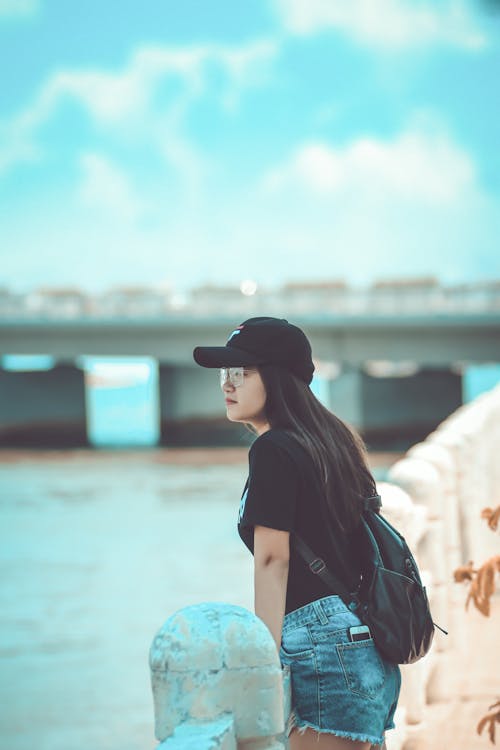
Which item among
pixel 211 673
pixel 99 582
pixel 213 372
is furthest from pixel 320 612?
pixel 213 372

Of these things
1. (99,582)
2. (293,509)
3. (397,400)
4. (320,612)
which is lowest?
(397,400)

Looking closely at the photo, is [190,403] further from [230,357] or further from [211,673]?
[211,673]

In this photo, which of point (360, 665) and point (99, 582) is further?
point (99, 582)

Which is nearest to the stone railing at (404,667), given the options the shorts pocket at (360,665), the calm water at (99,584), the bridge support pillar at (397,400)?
the shorts pocket at (360,665)

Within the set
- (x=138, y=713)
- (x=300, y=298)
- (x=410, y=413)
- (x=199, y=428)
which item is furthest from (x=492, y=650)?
(x=199, y=428)

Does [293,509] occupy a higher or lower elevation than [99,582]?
higher

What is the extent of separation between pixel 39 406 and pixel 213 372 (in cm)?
782

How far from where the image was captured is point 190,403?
1718 inches

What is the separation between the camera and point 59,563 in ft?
50.8

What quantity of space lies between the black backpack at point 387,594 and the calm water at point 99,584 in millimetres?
5709

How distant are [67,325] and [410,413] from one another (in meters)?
16.3

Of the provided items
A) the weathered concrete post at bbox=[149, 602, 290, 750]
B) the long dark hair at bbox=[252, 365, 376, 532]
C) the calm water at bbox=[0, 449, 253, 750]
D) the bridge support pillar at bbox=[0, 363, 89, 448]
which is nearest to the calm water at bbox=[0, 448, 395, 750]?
the calm water at bbox=[0, 449, 253, 750]

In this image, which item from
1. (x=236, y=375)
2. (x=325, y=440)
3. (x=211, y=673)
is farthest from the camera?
(x=236, y=375)

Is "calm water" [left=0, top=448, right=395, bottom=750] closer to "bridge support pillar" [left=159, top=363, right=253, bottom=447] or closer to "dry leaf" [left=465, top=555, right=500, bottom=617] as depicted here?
"dry leaf" [left=465, top=555, right=500, bottom=617]
